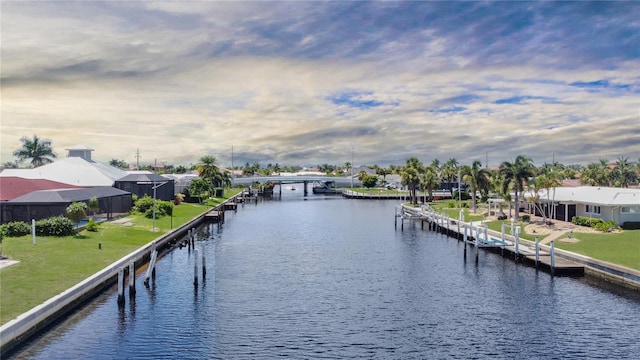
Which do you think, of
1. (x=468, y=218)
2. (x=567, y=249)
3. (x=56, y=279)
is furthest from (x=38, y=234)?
(x=468, y=218)

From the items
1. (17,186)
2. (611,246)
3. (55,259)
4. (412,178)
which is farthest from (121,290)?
(412,178)

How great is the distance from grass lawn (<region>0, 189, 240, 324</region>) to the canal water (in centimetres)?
262

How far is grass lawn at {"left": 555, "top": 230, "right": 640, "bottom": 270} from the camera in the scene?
44594 mm

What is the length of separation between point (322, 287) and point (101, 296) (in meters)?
17.1

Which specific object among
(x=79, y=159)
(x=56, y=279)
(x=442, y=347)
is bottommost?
(x=442, y=347)

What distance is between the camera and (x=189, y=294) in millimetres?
39969

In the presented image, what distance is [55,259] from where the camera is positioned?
4134 centimetres

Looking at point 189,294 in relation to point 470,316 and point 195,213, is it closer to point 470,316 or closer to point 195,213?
point 470,316

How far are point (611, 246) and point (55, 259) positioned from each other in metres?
51.2

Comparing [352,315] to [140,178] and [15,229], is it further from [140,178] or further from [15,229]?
[140,178]

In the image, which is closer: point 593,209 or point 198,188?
point 593,209

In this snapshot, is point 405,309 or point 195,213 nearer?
point 405,309

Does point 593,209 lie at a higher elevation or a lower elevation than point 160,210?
higher

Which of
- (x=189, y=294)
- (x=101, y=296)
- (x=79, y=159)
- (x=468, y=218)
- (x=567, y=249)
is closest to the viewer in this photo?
(x=101, y=296)
